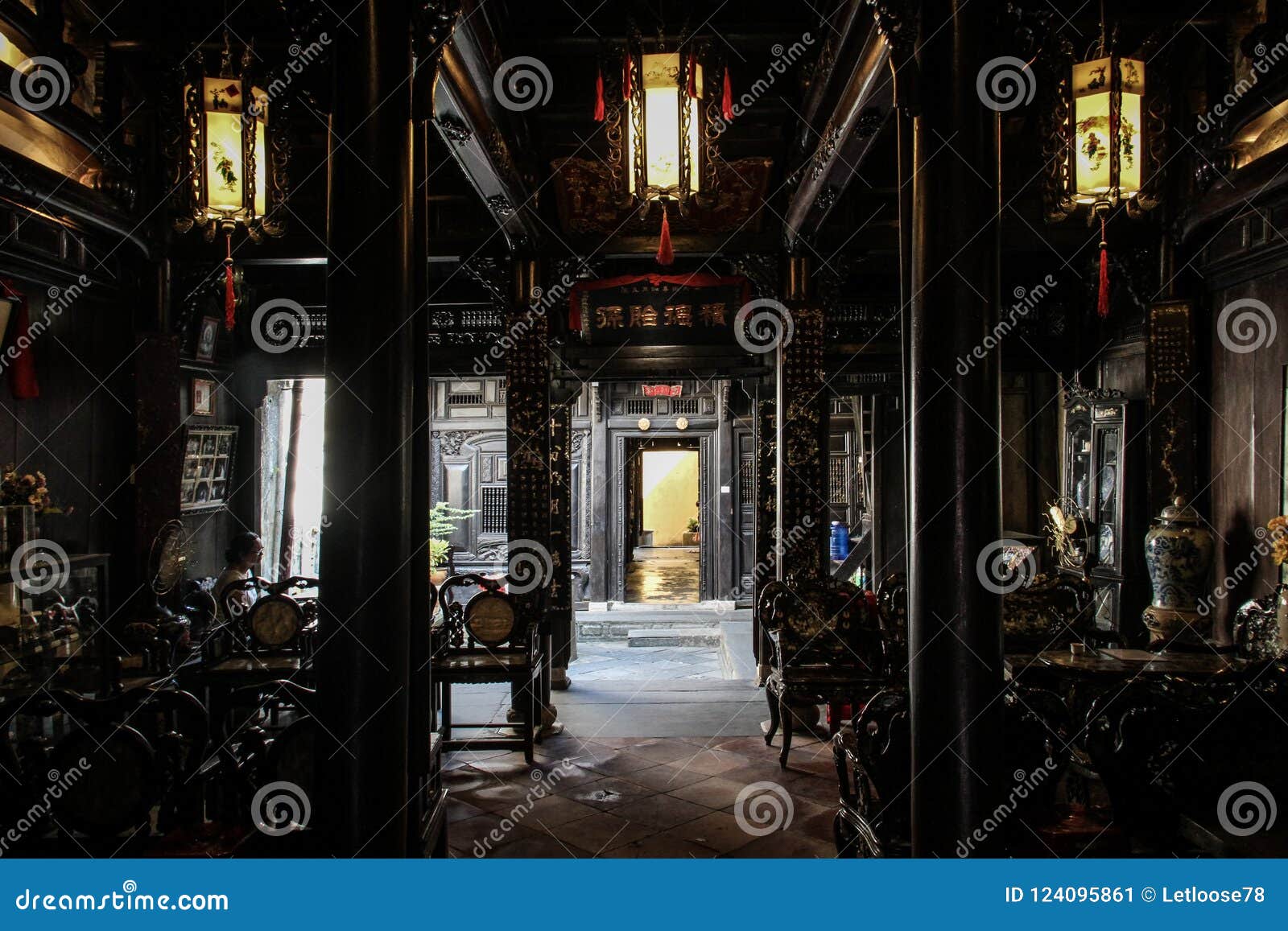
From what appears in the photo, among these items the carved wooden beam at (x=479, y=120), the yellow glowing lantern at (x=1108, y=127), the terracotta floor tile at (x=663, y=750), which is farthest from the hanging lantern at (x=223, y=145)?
the yellow glowing lantern at (x=1108, y=127)

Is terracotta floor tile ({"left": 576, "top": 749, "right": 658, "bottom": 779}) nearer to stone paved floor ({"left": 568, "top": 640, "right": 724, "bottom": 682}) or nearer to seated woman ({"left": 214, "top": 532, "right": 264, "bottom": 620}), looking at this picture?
stone paved floor ({"left": 568, "top": 640, "right": 724, "bottom": 682})

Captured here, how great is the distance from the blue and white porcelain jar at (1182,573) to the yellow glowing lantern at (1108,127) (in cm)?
254

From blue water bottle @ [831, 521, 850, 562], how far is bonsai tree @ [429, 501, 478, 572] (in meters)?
5.25

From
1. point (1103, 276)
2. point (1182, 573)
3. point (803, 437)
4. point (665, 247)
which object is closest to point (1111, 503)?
point (1182, 573)

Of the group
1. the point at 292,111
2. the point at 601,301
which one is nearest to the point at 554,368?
the point at 601,301

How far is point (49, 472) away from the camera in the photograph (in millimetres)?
5645

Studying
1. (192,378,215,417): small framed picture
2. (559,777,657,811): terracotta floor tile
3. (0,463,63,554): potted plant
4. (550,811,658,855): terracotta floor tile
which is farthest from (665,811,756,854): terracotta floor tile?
(192,378,215,417): small framed picture

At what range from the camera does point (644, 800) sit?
4.22 m

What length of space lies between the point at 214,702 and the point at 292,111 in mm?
4047

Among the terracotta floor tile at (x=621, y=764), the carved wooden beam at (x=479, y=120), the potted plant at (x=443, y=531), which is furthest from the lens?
the potted plant at (x=443, y=531)

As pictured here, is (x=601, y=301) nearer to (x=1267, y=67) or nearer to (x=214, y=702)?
(x=214, y=702)

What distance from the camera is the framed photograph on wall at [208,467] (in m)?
7.53

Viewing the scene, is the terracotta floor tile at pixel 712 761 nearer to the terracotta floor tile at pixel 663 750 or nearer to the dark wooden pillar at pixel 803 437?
the terracotta floor tile at pixel 663 750

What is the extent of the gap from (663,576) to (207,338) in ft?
29.1
